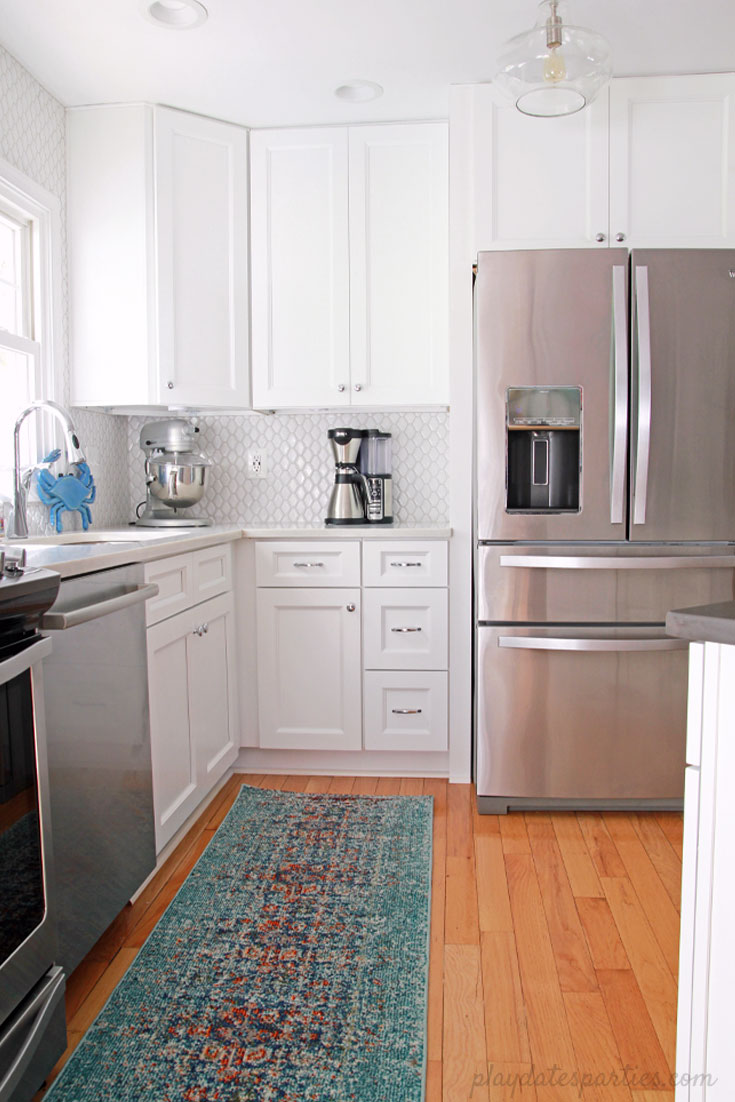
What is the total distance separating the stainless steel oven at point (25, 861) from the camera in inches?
51.6

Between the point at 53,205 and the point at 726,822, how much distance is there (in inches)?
Answer: 117

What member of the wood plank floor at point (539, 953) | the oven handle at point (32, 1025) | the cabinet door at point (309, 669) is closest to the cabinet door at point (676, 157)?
the cabinet door at point (309, 669)

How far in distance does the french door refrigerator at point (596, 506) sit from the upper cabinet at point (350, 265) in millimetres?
528

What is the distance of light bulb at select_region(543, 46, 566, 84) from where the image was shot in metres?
2.04

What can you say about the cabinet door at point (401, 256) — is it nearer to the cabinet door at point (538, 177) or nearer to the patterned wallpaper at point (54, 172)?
the cabinet door at point (538, 177)

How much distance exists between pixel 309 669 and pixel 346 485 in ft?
2.39

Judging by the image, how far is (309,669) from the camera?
307 centimetres

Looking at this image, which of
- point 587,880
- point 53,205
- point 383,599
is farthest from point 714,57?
point 587,880

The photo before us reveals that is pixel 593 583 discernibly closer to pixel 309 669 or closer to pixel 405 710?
pixel 405 710

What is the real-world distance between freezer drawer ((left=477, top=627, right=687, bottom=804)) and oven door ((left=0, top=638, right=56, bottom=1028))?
1592mm

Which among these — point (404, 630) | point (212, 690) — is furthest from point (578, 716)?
point (212, 690)

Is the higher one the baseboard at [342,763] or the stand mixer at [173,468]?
the stand mixer at [173,468]

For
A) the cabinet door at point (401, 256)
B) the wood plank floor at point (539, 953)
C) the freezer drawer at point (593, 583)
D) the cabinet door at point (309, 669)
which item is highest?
the cabinet door at point (401, 256)

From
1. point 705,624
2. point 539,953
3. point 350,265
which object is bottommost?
point 539,953
